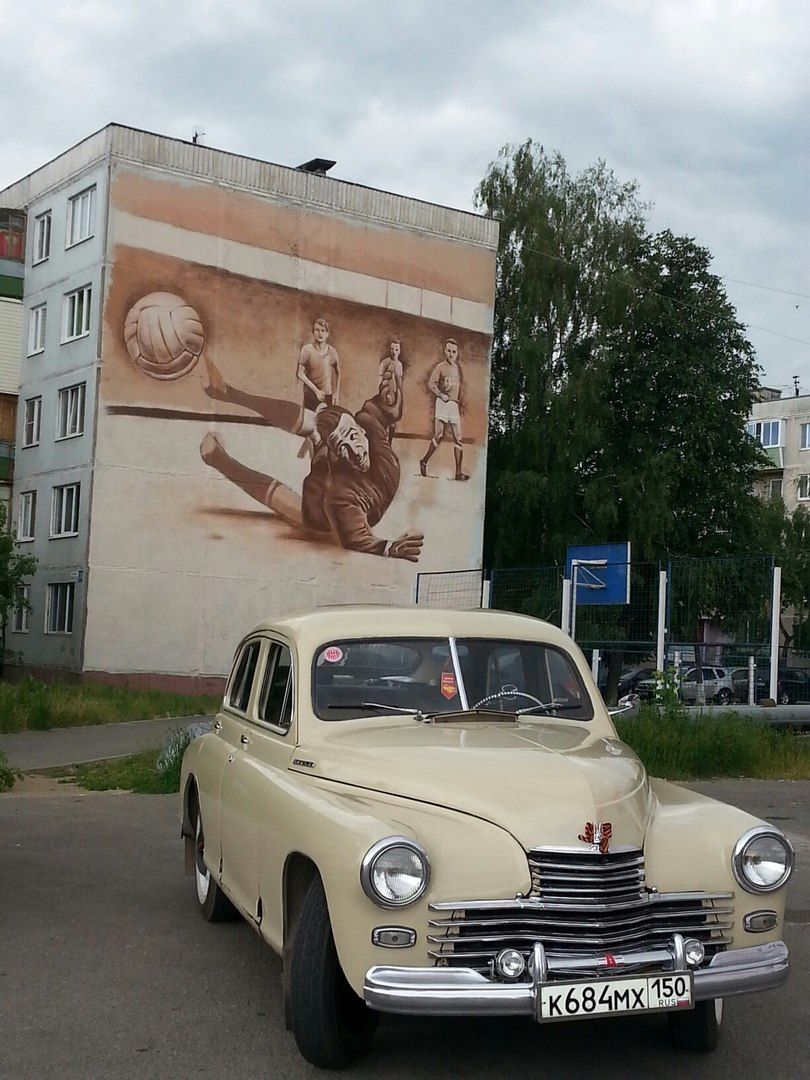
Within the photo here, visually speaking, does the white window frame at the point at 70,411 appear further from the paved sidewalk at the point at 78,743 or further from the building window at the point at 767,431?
the building window at the point at 767,431

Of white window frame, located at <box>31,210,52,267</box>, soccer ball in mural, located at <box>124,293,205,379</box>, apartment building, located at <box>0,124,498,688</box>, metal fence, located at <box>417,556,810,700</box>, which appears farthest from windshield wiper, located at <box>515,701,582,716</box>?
white window frame, located at <box>31,210,52,267</box>

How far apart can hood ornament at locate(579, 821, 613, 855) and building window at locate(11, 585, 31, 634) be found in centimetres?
3367

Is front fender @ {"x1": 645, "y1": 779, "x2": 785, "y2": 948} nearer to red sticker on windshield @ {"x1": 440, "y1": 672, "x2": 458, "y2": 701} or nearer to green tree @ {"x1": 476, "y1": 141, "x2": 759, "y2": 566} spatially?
red sticker on windshield @ {"x1": 440, "y1": 672, "x2": 458, "y2": 701}

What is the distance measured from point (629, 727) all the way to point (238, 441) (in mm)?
24509

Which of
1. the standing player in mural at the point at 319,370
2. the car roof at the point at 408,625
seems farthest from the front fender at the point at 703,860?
the standing player in mural at the point at 319,370

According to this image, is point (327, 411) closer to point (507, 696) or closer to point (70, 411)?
point (70, 411)

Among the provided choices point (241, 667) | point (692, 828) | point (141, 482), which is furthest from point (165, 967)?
point (141, 482)

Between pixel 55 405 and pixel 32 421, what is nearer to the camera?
pixel 55 405

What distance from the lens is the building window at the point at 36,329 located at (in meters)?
40.3

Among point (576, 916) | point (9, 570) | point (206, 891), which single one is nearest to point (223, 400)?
point (9, 570)

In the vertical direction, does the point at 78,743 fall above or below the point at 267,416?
below

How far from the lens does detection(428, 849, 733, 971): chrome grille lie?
14.9ft

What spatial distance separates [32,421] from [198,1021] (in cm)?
3686

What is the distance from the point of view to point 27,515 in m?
40.0
